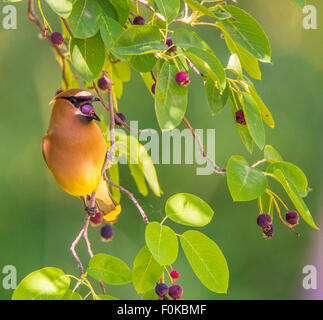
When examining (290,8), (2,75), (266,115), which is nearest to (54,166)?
(266,115)

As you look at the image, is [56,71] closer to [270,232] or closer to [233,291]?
[233,291]

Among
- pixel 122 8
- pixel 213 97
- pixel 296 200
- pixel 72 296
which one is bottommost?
pixel 72 296

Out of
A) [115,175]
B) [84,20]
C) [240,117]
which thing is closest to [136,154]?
[115,175]

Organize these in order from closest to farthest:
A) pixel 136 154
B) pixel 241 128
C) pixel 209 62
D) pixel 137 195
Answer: pixel 209 62, pixel 241 128, pixel 136 154, pixel 137 195

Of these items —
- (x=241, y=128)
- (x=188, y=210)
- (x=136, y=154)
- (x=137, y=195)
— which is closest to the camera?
(x=188, y=210)

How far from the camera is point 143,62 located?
3.59ft

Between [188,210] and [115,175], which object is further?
[115,175]

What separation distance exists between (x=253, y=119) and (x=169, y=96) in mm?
195

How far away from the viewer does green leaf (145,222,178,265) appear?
1.05 m

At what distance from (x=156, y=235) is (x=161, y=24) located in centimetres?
44

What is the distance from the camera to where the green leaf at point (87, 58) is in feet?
3.71

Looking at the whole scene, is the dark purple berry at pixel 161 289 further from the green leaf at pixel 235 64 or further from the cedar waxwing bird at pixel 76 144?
the green leaf at pixel 235 64

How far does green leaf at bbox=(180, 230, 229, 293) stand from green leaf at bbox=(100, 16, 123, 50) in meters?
0.38

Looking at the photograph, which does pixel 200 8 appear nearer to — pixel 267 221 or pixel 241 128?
pixel 241 128
